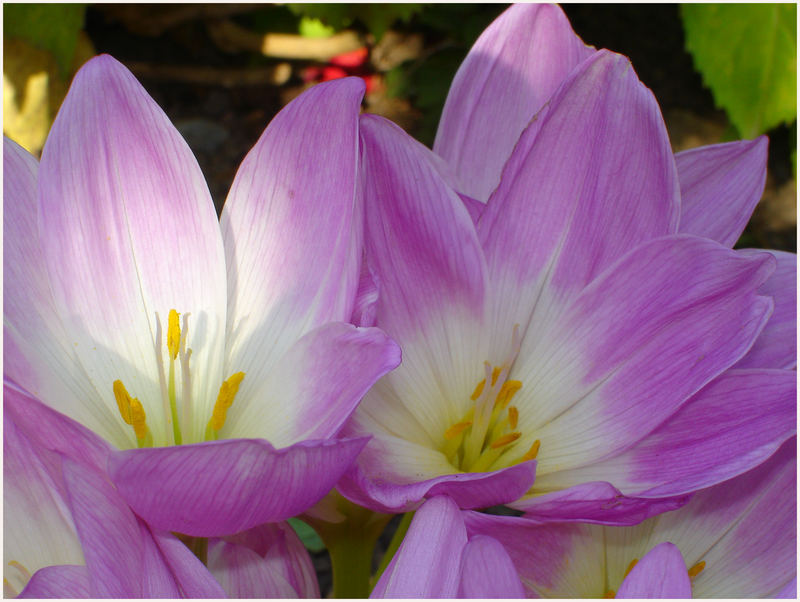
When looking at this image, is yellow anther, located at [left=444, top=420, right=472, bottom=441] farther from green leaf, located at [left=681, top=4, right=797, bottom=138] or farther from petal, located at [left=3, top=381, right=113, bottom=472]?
green leaf, located at [left=681, top=4, right=797, bottom=138]

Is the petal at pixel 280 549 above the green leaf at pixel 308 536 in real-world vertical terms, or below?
above

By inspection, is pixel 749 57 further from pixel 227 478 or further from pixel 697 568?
pixel 227 478

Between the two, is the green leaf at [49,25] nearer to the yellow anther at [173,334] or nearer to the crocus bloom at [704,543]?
the yellow anther at [173,334]

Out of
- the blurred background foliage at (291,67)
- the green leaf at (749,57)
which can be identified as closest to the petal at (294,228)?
the green leaf at (749,57)

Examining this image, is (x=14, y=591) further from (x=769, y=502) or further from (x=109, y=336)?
(x=769, y=502)

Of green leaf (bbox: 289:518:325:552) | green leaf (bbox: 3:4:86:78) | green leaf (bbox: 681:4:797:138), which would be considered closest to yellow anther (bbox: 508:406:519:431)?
green leaf (bbox: 289:518:325:552)

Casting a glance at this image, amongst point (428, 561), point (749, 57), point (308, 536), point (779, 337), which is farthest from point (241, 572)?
point (749, 57)
